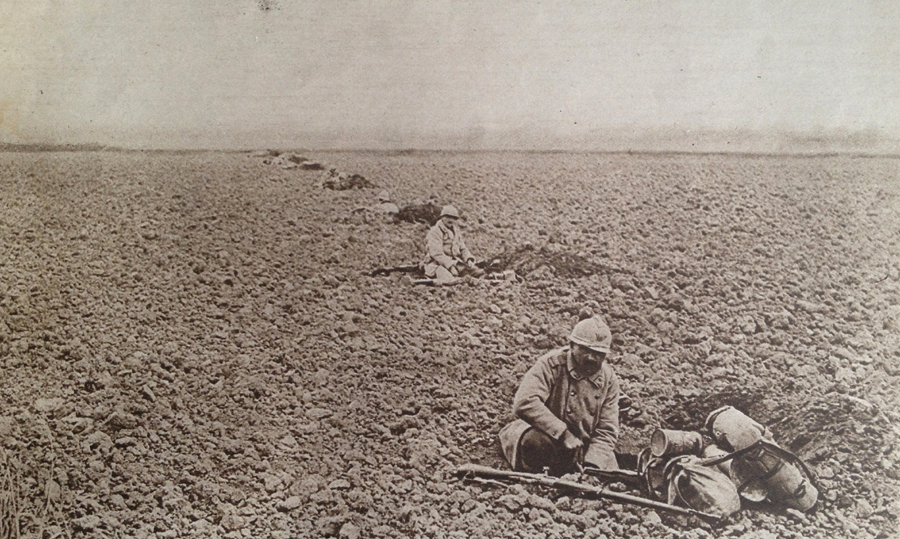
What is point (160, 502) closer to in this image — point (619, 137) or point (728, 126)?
point (619, 137)

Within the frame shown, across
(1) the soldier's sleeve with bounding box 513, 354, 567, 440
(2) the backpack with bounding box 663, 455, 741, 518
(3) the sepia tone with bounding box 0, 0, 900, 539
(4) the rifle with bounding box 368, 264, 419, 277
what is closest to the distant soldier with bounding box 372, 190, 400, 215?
Answer: (3) the sepia tone with bounding box 0, 0, 900, 539

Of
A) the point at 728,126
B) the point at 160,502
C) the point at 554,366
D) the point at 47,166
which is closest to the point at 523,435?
the point at 554,366

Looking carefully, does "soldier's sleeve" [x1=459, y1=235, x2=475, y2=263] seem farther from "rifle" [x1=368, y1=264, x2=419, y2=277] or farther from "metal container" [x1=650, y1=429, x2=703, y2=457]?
"metal container" [x1=650, y1=429, x2=703, y2=457]

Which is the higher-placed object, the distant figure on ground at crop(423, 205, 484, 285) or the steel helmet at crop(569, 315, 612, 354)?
the distant figure on ground at crop(423, 205, 484, 285)

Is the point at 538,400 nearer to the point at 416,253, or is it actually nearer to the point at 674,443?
the point at 674,443

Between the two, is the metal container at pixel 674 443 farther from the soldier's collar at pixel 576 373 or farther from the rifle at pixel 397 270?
the rifle at pixel 397 270

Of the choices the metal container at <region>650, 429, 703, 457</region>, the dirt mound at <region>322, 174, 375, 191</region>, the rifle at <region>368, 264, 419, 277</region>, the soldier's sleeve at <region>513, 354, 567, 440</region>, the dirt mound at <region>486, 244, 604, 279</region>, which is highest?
the dirt mound at <region>322, 174, 375, 191</region>
